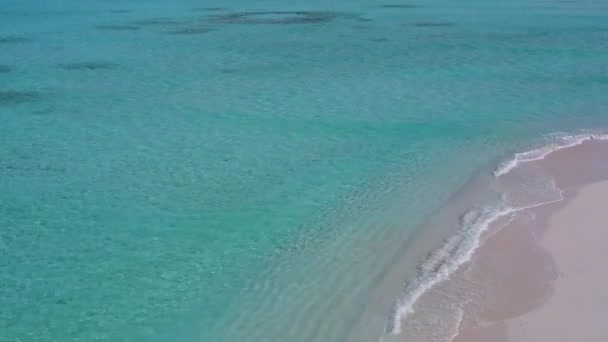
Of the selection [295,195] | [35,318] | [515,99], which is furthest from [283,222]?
[515,99]

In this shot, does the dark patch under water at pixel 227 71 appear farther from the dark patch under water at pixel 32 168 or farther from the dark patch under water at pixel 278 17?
the dark patch under water at pixel 278 17

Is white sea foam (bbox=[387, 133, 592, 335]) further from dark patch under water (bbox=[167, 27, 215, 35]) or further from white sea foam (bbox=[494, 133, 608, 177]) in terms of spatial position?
dark patch under water (bbox=[167, 27, 215, 35])

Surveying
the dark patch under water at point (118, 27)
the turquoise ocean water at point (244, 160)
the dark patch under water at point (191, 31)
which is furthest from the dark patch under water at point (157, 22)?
the turquoise ocean water at point (244, 160)

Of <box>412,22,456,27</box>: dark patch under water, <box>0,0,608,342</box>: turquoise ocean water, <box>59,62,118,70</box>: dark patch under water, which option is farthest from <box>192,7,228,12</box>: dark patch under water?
<box>59,62,118,70</box>: dark patch under water

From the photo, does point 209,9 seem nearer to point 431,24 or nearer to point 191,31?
point 191,31

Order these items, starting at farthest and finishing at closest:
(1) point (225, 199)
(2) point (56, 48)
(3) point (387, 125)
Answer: (2) point (56, 48) → (3) point (387, 125) → (1) point (225, 199)

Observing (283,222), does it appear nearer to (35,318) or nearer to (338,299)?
(338,299)
